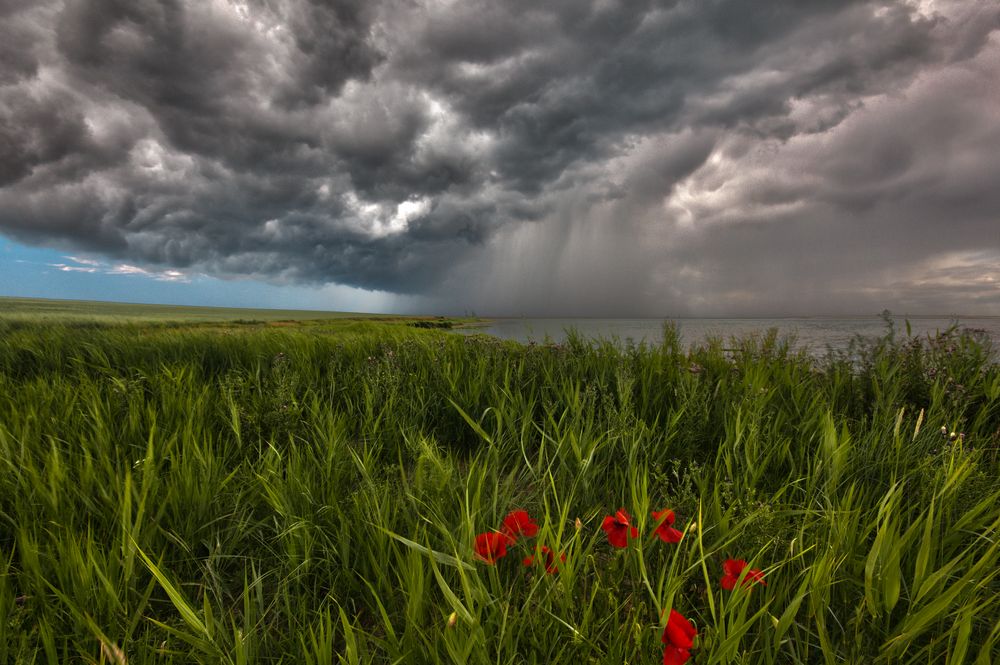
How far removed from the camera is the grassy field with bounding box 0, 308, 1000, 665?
1234 millimetres

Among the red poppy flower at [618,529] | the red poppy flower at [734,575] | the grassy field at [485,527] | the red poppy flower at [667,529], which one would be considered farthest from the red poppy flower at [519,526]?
the red poppy flower at [734,575]

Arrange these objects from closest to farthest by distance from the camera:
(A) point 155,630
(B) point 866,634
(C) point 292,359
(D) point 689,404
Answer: (B) point 866,634
(A) point 155,630
(D) point 689,404
(C) point 292,359

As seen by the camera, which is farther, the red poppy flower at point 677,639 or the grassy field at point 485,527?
the grassy field at point 485,527

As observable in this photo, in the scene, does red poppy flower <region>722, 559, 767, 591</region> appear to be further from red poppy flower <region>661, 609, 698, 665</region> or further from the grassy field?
red poppy flower <region>661, 609, 698, 665</region>

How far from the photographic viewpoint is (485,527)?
1708mm

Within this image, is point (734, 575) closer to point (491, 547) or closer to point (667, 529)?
point (667, 529)

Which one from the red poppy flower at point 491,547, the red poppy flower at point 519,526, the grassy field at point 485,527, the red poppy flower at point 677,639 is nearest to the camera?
the red poppy flower at point 677,639

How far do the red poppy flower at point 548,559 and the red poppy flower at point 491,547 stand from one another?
0.28 feet

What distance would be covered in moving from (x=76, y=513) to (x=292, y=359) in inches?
109

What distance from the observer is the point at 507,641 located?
1183 mm

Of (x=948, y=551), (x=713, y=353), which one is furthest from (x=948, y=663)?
(x=713, y=353)

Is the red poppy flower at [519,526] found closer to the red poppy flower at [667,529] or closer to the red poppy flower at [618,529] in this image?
the red poppy flower at [618,529]

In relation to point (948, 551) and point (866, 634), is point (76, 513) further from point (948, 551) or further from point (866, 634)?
point (948, 551)

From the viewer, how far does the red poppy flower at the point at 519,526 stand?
1483mm
